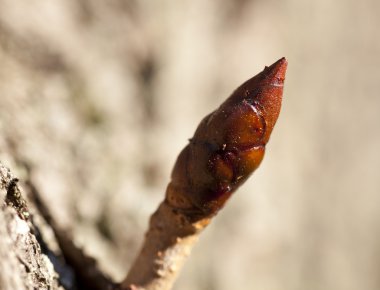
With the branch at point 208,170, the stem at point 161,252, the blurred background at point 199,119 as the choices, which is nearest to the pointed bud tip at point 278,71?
the branch at point 208,170

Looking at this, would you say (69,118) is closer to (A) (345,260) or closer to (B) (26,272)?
(B) (26,272)

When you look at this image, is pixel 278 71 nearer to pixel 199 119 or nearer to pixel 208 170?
pixel 208 170

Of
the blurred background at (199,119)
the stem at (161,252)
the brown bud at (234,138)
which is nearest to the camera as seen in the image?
the brown bud at (234,138)

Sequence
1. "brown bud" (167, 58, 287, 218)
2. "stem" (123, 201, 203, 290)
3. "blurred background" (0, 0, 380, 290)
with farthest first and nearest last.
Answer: "blurred background" (0, 0, 380, 290) < "stem" (123, 201, 203, 290) < "brown bud" (167, 58, 287, 218)

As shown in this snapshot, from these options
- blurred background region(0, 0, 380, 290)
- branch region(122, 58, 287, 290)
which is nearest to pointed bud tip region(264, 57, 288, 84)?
branch region(122, 58, 287, 290)

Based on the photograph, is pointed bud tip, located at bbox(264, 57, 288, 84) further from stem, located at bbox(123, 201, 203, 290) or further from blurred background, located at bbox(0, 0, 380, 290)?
blurred background, located at bbox(0, 0, 380, 290)

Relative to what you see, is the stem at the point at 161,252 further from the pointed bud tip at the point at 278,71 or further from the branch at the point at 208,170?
the pointed bud tip at the point at 278,71

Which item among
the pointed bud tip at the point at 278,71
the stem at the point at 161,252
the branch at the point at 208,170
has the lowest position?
the stem at the point at 161,252

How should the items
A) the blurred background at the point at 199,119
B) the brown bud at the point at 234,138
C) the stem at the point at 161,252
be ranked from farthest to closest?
the blurred background at the point at 199,119
the stem at the point at 161,252
the brown bud at the point at 234,138
